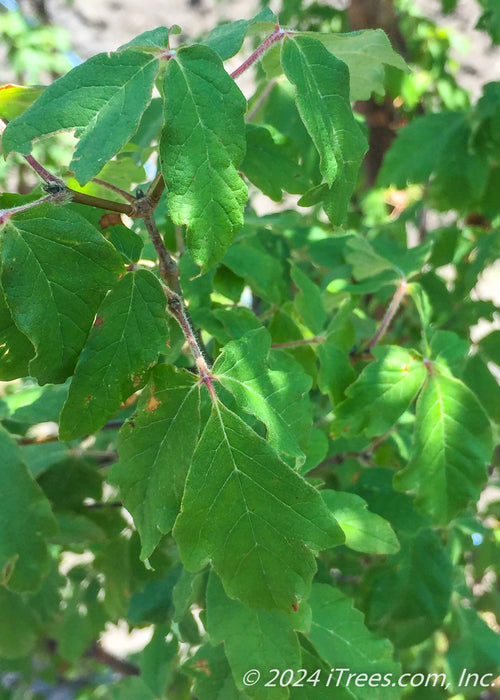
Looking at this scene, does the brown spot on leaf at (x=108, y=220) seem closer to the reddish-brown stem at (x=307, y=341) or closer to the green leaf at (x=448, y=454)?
the reddish-brown stem at (x=307, y=341)

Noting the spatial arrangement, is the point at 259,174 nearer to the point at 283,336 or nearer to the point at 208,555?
the point at 283,336

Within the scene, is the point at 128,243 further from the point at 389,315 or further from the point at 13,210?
the point at 389,315

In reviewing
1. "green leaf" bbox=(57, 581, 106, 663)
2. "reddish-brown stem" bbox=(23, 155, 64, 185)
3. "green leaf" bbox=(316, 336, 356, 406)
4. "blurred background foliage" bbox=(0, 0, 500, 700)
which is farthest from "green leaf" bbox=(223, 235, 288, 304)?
"green leaf" bbox=(57, 581, 106, 663)

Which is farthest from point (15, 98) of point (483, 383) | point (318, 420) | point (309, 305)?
point (483, 383)

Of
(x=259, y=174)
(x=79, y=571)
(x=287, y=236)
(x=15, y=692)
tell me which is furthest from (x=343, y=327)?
(x=15, y=692)

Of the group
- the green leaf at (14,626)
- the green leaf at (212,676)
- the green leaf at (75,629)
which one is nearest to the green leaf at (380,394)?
the green leaf at (212,676)
